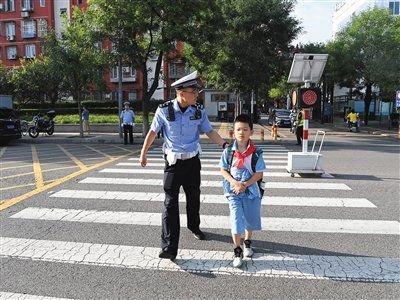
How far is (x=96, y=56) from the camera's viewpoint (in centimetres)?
1945

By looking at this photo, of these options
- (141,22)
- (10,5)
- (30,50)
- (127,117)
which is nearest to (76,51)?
(141,22)

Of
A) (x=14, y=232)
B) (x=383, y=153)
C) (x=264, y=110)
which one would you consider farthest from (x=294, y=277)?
(x=264, y=110)

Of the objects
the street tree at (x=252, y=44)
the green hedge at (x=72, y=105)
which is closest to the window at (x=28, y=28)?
the green hedge at (x=72, y=105)

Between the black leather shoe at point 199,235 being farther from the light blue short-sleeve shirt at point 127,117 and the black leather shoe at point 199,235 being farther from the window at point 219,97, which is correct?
the window at point 219,97

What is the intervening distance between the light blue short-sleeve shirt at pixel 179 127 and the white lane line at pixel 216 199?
263 centimetres

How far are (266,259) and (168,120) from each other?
1877mm

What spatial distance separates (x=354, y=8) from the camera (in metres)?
66.8

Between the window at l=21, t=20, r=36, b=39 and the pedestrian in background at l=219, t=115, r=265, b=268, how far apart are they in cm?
4976

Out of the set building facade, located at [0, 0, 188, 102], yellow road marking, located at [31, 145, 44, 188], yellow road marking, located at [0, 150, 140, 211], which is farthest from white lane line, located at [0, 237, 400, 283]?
building facade, located at [0, 0, 188, 102]

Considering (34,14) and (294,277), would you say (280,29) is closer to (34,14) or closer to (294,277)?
(294,277)

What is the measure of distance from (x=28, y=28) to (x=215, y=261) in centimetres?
5067

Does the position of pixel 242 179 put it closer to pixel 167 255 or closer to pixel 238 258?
pixel 238 258

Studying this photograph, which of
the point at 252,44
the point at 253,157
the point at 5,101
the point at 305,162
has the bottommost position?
the point at 305,162

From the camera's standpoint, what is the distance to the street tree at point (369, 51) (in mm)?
29828
